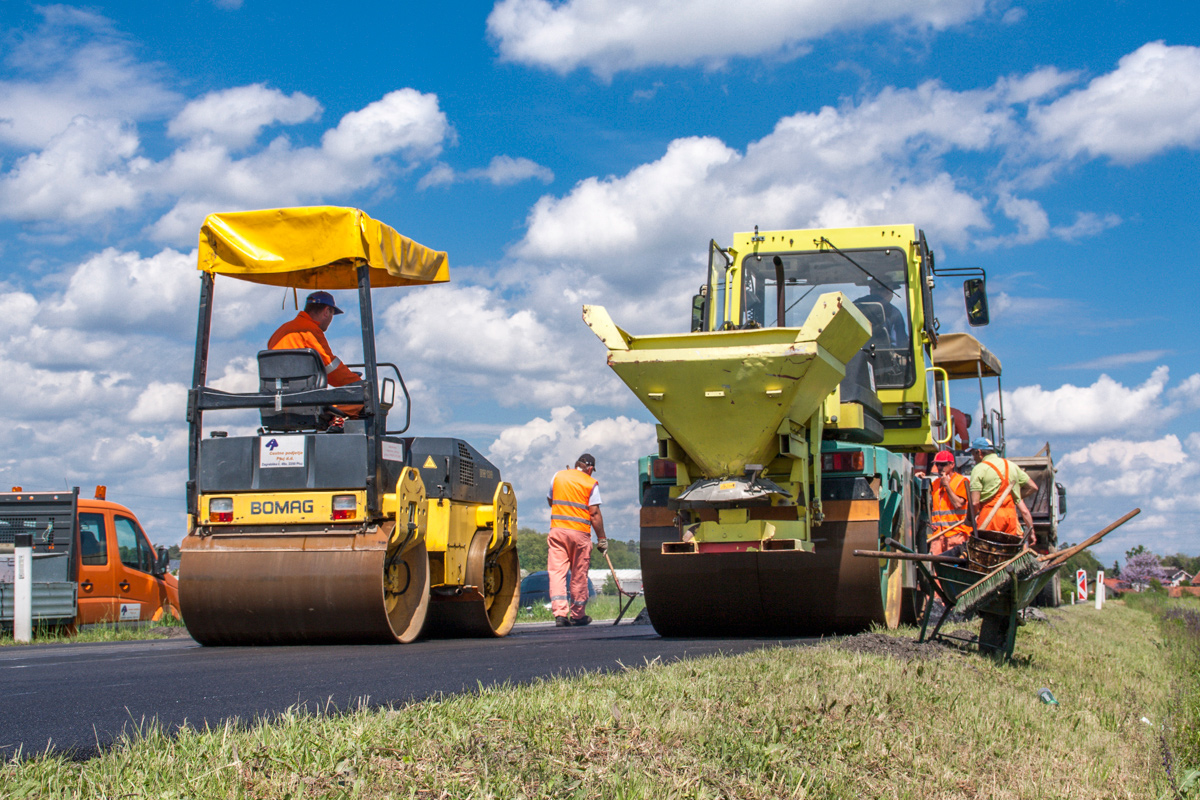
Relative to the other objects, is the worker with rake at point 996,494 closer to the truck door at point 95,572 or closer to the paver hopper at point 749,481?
the paver hopper at point 749,481

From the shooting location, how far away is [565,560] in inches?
434

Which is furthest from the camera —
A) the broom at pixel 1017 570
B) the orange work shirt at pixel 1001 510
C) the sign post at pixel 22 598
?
the sign post at pixel 22 598

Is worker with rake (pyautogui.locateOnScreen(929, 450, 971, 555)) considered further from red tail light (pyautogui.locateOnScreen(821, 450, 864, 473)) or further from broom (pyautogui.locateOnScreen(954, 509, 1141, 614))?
broom (pyautogui.locateOnScreen(954, 509, 1141, 614))

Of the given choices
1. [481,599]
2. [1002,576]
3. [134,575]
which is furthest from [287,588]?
[134,575]

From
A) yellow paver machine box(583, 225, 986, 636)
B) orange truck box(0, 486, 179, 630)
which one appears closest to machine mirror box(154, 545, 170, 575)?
orange truck box(0, 486, 179, 630)

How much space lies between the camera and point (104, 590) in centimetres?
1167

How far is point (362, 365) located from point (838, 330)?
311 cm

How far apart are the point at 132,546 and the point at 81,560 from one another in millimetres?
855

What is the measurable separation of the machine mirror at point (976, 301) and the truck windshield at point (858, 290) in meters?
1.12

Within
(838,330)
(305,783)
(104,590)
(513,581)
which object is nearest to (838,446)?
(838,330)

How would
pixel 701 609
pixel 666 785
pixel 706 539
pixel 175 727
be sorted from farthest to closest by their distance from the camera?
pixel 701 609, pixel 706 539, pixel 175 727, pixel 666 785

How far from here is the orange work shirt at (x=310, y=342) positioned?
7414 mm

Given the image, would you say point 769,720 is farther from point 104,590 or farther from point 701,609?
point 104,590

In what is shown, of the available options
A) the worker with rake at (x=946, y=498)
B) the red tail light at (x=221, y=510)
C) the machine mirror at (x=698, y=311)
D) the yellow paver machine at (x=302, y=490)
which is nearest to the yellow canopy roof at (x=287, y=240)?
Answer: the yellow paver machine at (x=302, y=490)
